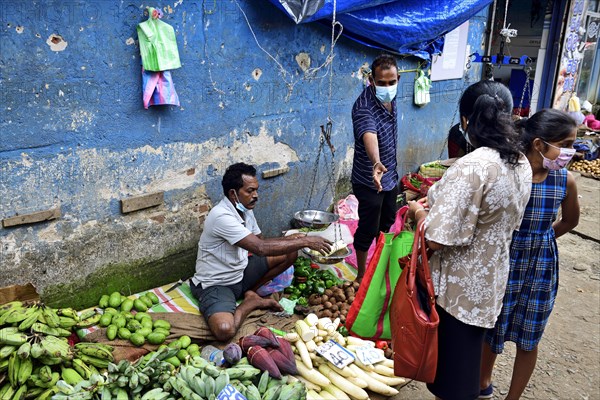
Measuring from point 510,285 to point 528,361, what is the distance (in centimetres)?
52

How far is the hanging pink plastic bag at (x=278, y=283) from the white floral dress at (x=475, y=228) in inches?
81.0

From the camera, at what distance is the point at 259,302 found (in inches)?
156

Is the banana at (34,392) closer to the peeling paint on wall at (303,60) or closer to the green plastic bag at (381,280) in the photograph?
the green plastic bag at (381,280)

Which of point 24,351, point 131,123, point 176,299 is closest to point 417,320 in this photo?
point 24,351

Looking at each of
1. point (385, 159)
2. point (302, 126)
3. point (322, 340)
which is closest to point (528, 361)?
point (322, 340)

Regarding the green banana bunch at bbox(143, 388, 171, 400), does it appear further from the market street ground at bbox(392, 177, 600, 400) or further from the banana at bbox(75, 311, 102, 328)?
the market street ground at bbox(392, 177, 600, 400)

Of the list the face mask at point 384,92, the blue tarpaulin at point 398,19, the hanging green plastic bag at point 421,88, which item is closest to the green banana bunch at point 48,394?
the face mask at point 384,92

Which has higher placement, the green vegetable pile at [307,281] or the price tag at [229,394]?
the price tag at [229,394]

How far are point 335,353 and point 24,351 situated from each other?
1.81 metres

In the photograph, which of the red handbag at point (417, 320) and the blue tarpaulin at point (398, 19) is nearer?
the red handbag at point (417, 320)

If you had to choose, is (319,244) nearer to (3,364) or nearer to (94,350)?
(94,350)

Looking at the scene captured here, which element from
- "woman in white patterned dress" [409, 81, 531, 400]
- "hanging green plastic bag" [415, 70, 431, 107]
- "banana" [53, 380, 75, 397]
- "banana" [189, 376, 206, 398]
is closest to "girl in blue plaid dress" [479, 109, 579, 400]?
"woman in white patterned dress" [409, 81, 531, 400]

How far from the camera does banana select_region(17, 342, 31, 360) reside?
2.79 metres

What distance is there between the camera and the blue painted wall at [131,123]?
326 centimetres
